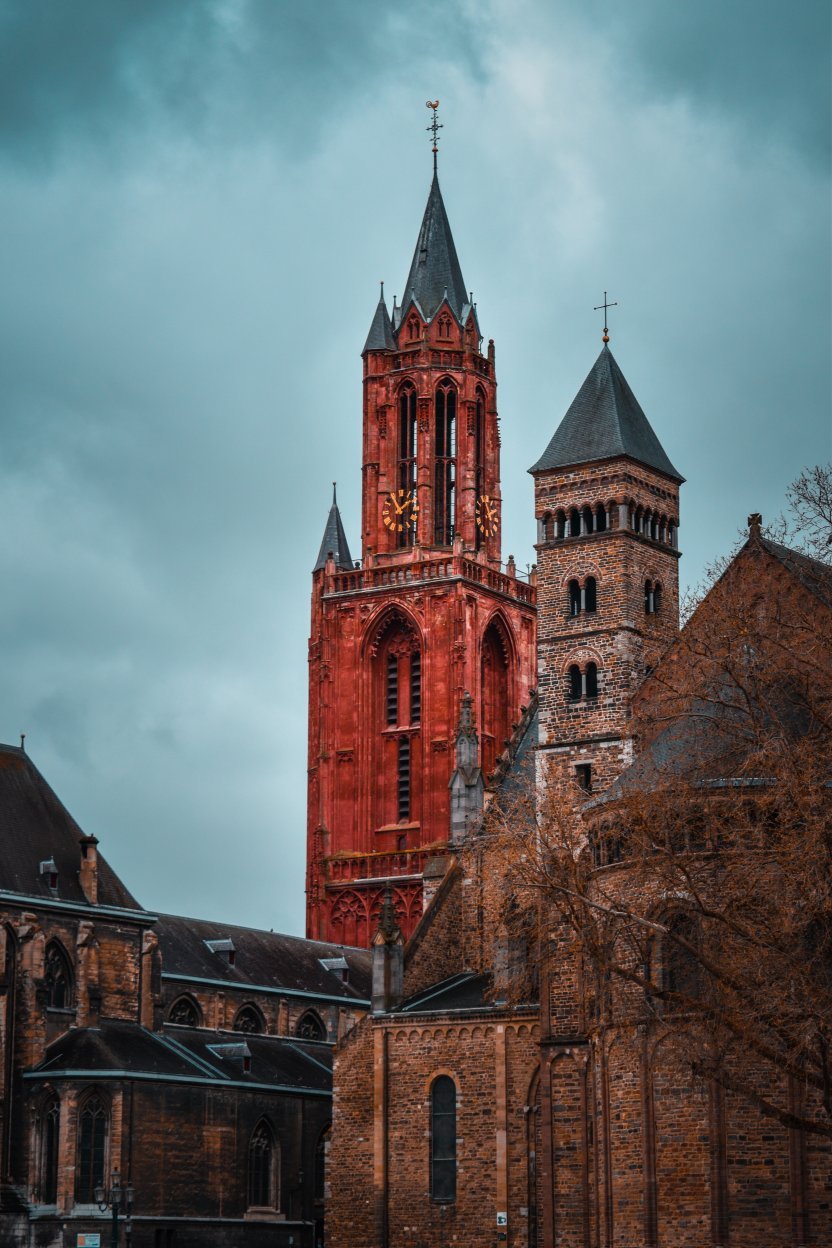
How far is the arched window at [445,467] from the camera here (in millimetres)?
100500

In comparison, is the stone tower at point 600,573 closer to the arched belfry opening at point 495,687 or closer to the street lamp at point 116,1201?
the street lamp at point 116,1201

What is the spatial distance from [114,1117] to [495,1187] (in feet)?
40.5

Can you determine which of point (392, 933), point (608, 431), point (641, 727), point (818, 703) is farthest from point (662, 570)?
point (818, 703)

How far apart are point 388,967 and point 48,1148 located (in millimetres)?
11511

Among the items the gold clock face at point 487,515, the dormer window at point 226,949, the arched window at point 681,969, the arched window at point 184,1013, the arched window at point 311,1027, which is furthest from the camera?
the gold clock face at point 487,515

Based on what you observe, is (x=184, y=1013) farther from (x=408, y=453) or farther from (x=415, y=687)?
(x=408, y=453)

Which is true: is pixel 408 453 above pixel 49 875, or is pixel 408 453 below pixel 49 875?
above

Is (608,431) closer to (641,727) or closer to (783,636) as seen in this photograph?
(641,727)

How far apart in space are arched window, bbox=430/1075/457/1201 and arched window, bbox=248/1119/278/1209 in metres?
11.2

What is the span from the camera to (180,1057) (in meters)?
70.4

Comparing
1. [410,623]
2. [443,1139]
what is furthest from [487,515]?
[443,1139]

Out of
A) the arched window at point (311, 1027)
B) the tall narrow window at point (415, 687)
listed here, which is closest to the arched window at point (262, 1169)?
the arched window at point (311, 1027)

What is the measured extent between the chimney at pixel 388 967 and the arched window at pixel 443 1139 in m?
3.19

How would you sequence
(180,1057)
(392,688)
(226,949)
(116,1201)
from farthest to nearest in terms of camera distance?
(392,688) < (226,949) < (180,1057) < (116,1201)
